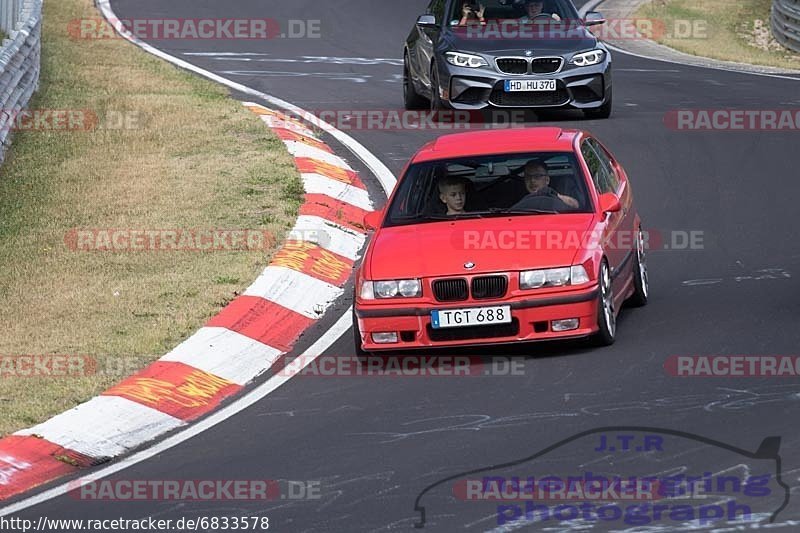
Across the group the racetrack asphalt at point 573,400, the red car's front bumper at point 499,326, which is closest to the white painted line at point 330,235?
the racetrack asphalt at point 573,400

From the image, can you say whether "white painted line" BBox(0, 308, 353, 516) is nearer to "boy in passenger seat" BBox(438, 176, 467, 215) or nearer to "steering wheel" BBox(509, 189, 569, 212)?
"boy in passenger seat" BBox(438, 176, 467, 215)

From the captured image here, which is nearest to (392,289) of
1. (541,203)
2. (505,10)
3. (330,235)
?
(541,203)

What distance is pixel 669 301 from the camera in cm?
1147

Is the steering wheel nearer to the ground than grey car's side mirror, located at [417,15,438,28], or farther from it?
nearer to the ground

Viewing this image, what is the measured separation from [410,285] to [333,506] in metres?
3.01

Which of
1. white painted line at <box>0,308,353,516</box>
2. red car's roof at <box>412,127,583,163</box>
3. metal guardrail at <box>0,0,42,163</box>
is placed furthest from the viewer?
metal guardrail at <box>0,0,42,163</box>

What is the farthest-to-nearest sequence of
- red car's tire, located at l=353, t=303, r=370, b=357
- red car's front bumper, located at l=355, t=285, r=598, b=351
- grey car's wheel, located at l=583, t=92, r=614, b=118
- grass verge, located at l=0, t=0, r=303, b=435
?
grey car's wheel, located at l=583, t=92, r=614, b=118 < grass verge, located at l=0, t=0, r=303, b=435 < red car's tire, located at l=353, t=303, r=370, b=357 < red car's front bumper, located at l=355, t=285, r=598, b=351

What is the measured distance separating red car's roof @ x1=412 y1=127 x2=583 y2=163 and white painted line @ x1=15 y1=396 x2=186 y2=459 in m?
3.09

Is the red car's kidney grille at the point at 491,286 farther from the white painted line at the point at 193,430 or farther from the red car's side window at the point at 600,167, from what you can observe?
the red car's side window at the point at 600,167

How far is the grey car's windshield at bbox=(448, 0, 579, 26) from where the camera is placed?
762 inches

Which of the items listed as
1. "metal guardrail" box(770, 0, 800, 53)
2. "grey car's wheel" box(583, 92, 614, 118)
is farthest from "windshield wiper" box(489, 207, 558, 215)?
"metal guardrail" box(770, 0, 800, 53)

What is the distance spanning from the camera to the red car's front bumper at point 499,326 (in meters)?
9.90

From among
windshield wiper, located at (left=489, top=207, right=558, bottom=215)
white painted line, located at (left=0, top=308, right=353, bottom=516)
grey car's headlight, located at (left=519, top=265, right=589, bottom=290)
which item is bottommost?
white painted line, located at (left=0, top=308, right=353, bottom=516)

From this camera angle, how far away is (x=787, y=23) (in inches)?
1167
